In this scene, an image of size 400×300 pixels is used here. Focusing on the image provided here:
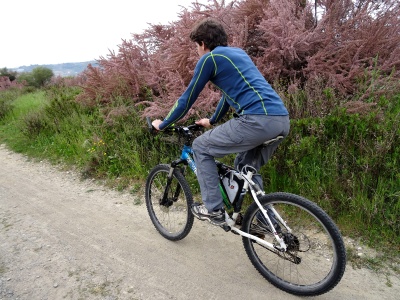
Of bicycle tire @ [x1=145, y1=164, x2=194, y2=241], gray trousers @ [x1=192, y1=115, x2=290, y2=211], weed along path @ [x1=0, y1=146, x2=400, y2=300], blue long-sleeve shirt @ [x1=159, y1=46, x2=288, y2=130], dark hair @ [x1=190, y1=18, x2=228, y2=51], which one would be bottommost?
→ weed along path @ [x1=0, y1=146, x2=400, y2=300]

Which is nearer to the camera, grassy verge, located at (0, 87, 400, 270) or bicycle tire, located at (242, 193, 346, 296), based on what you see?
bicycle tire, located at (242, 193, 346, 296)

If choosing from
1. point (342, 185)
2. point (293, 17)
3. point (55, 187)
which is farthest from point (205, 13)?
point (55, 187)

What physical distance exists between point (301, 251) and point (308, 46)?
3.35 m

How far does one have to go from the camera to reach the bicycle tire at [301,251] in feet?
7.48

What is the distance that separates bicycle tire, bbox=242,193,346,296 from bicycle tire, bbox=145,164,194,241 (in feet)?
2.68

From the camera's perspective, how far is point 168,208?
378cm

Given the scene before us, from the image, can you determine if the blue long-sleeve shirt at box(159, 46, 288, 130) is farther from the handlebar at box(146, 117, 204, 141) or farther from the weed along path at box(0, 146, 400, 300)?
the weed along path at box(0, 146, 400, 300)

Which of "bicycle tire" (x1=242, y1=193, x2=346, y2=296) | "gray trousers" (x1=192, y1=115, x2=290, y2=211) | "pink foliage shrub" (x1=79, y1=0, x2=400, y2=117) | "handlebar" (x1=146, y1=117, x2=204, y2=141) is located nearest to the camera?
"bicycle tire" (x1=242, y1=193, x2=346, y2=296)

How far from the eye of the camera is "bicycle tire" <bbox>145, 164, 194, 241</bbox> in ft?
10.8

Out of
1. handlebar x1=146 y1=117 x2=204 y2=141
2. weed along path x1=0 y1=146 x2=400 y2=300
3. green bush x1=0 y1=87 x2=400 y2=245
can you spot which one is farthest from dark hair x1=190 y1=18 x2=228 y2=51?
weed along path x1=0 y1=146 x2=400 y2=300

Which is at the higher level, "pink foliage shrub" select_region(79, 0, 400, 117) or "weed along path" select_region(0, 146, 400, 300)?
"pink foliage shrub" select_region(79, 0, 400, 117)

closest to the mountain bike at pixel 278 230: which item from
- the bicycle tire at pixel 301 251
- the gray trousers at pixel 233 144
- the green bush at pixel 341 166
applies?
the bicycle tire at pixel 301 251

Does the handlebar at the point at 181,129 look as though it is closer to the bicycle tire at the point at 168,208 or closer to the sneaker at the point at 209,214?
the bicycle tire at the point at 168,208

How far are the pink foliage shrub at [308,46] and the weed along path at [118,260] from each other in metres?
2.06
